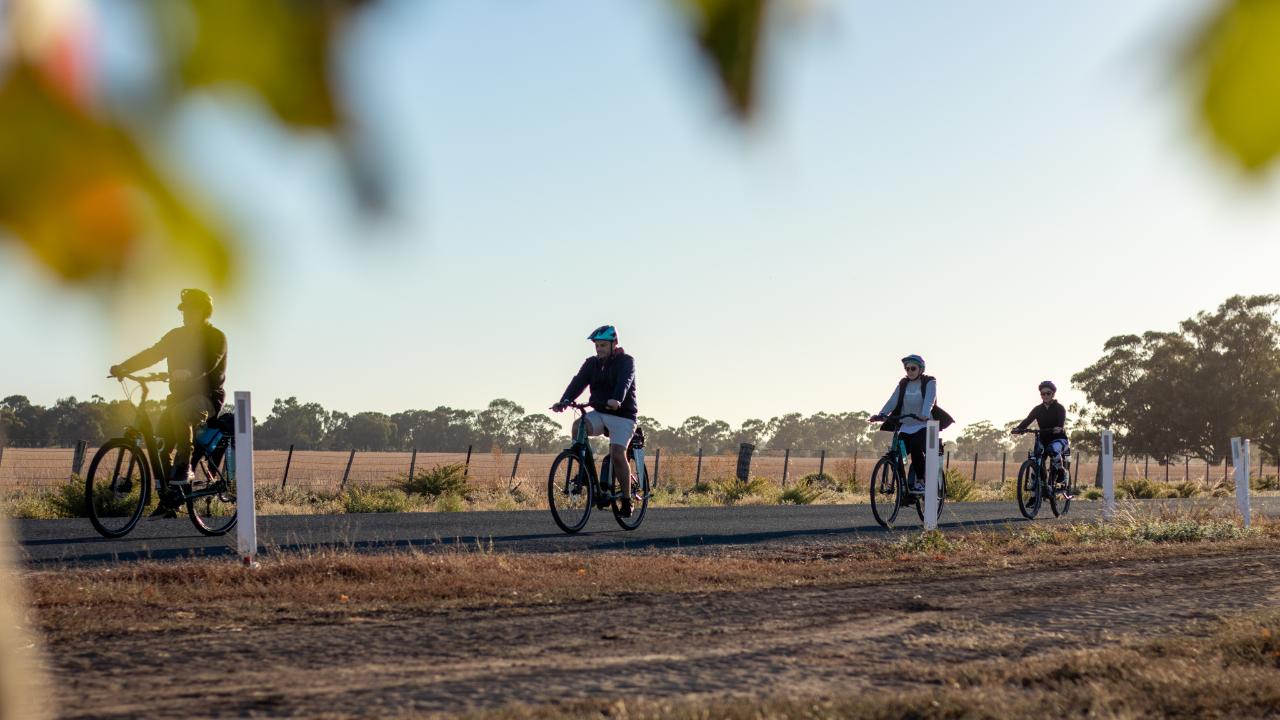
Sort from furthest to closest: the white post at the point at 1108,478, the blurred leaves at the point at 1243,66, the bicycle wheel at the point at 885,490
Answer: the white post at the point at 1108,478 → the bicycle wheel at the point at 885,490 → the blurred leaves at the point at 1243,66

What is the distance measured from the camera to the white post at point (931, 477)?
11.3 m

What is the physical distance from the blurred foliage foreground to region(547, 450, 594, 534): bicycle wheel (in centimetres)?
1036

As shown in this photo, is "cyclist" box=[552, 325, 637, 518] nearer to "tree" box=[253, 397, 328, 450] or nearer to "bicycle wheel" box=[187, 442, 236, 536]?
"bicycle wheel" box=[187, 442, 236, 536]

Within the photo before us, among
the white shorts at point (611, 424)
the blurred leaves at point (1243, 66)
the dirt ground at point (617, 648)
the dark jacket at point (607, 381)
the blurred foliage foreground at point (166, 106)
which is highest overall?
the dark jacket at point (607, 381)

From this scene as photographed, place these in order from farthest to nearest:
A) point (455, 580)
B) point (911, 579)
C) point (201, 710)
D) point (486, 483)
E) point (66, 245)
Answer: point (486, 483) < point (911, 579) < point (455, 580) < point (201, 710) < point (66, 245)

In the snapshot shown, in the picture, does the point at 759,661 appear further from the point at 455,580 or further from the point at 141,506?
the point at 141,506

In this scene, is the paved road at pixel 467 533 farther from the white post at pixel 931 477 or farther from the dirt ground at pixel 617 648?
the dirt ground at pixel 617 648

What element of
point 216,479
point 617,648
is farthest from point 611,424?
point 617,648

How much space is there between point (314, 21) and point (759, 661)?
13.6ft

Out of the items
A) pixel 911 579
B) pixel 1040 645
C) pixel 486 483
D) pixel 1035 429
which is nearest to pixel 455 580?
pixel 911 579

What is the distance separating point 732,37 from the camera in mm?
985

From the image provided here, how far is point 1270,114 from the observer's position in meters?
0.94

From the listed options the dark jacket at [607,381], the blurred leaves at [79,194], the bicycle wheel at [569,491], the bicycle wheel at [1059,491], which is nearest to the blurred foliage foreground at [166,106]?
the blurred leaves at [79,194]

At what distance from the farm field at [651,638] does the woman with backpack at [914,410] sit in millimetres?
3769
